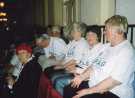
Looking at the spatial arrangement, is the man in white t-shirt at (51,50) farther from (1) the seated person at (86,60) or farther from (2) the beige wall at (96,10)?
(1) the seated person at (86,60)

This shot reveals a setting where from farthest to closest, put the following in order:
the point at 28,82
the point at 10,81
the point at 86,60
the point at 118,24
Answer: the point at 10,81, the point at 86,60, the point at 28,82, the point at 118,24

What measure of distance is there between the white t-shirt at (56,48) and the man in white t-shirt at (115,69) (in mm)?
2601

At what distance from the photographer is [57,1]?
10.7 metres

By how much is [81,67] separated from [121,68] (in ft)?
4.73

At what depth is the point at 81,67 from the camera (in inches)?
181

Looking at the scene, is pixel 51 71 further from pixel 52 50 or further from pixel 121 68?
pixel 121 68

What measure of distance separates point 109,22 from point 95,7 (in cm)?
249

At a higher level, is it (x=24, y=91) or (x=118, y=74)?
(x=118, y=74)

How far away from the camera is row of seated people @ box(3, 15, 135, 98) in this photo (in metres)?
3.27

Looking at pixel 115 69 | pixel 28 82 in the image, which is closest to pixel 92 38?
pixel 28 82

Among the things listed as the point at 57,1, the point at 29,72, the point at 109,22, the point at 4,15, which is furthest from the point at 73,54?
the point at 4,15

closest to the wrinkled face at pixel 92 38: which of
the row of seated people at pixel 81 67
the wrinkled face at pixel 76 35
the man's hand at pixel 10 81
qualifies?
the row of seated people at pixel 81 67

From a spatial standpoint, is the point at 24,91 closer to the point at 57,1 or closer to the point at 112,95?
the point at 112,95

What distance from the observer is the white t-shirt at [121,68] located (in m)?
3.21
